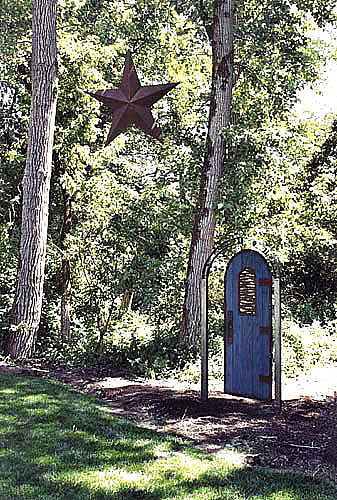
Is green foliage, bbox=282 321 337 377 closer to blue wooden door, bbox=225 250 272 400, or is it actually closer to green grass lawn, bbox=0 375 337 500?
blue wooden door, bbox=225 250 272 400

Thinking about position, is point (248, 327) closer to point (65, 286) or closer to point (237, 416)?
point (237, 416)

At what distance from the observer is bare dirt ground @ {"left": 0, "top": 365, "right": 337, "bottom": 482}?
5176mm

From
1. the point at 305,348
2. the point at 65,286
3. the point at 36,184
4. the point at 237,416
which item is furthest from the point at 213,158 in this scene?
the point at 237,416

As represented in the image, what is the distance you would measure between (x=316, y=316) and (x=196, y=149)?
4741mm

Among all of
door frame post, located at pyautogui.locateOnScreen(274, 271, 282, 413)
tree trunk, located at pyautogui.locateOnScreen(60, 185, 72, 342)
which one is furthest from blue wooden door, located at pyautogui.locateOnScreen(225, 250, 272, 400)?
tree trunk, located at pyautogui.locateOnScreen(60, 185, 72, 342)

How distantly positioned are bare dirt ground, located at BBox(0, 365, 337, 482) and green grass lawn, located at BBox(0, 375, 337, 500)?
0.33 metres

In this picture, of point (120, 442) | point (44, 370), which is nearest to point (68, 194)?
point (44, 370)

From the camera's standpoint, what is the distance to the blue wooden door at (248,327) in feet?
21.8

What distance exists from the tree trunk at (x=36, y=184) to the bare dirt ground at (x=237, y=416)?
99 centimetres

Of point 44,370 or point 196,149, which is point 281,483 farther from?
point 196,149

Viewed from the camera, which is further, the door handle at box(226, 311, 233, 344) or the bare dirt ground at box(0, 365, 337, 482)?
the door handle at box(226, 311, 233, 344)

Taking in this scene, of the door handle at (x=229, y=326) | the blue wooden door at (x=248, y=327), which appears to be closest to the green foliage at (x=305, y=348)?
the blue wooden door at (x=248, y=327)

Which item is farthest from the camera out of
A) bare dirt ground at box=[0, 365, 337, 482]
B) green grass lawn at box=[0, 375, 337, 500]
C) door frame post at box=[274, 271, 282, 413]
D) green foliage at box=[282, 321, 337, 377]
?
green foliage at box=[282, 321, 337, 377]

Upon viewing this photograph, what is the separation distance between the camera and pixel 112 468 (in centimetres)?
461
